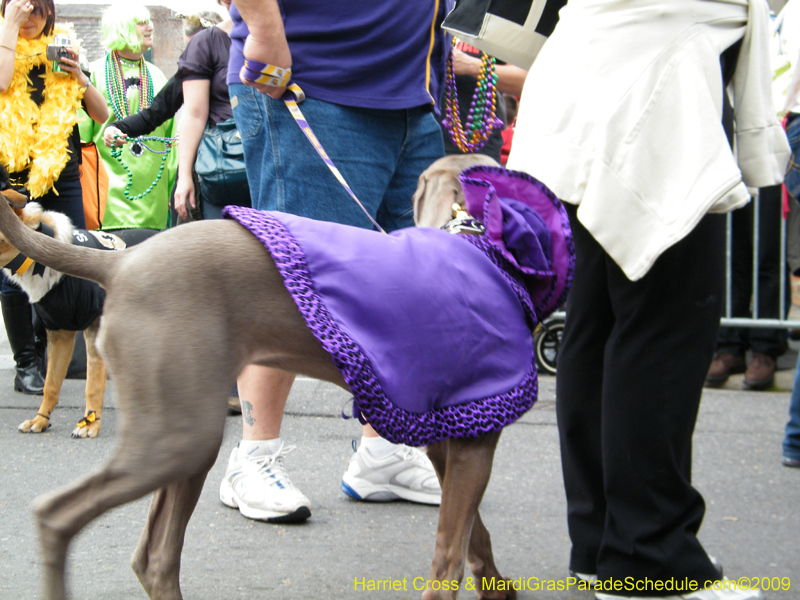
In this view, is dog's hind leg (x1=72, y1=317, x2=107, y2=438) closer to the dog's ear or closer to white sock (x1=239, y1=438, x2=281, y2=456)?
the dog's ear

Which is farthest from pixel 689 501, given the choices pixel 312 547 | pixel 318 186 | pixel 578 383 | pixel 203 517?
pixel 203 517

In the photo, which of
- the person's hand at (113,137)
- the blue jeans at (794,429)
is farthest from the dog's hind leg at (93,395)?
the blue jeans at (794,429)

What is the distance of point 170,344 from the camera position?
1.62m

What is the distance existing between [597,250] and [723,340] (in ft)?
12.2

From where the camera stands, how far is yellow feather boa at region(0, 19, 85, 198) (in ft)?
13.9

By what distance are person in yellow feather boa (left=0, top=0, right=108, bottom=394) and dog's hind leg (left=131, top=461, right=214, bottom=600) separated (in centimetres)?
283

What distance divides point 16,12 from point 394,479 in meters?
3.14

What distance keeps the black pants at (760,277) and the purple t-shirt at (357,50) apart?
3.53m

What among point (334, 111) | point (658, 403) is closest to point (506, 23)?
point (334, 111)

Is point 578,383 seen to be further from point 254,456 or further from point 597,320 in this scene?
point 254,456

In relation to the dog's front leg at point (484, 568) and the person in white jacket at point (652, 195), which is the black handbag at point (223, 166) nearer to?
the person in white jacket at point (652, 195)

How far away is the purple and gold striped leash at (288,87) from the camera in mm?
2330

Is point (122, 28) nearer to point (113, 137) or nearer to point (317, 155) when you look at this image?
point (113, 137)

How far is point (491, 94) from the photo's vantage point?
8.75 feet
